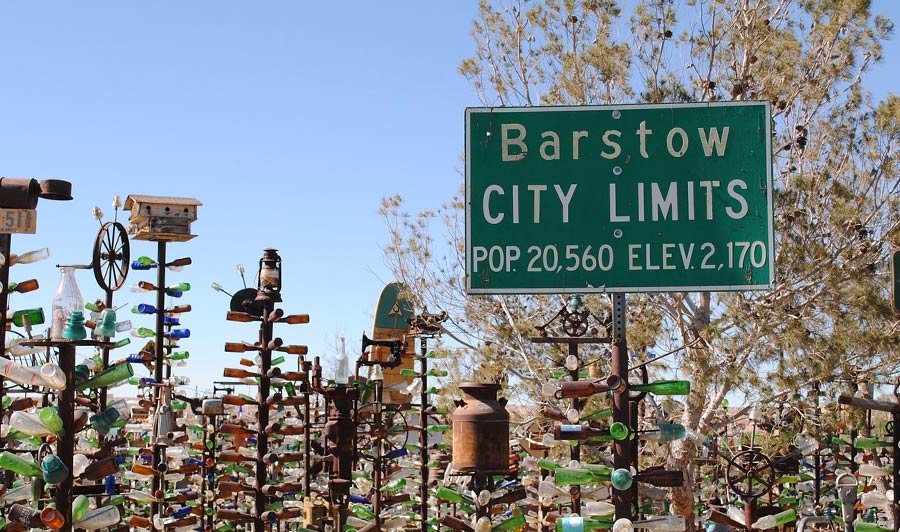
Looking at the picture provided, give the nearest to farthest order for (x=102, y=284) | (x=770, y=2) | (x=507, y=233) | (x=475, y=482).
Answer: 1. (x=507, y=233)
2. (x=102, y=284)
3. (x=475, y=482)
4. (x=770, y=2)

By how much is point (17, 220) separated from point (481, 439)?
12.5 ft

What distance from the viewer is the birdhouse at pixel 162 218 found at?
1499cm

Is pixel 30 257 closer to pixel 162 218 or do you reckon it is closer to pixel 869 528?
pixel 162 218

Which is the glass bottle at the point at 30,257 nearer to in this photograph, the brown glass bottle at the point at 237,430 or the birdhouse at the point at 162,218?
the brown glass bottle at the point at 237,430

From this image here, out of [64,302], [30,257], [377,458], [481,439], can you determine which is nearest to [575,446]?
[377,458]

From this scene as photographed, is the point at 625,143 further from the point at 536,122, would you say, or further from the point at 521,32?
the point at 521,32

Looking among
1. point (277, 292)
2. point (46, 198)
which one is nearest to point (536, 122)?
point (46, 198)

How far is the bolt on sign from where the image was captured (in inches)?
166

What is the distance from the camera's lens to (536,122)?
435cm

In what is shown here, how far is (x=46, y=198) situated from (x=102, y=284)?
2.21m

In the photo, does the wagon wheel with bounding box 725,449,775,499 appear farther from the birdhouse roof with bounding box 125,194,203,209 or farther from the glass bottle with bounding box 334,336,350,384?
the birdhouse roof with bounding box 125,194,203,209

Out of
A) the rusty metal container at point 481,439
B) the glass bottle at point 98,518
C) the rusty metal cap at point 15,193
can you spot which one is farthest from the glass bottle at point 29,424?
the rusty metal container at point 481,439

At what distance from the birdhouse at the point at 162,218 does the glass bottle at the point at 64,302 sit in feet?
26.0

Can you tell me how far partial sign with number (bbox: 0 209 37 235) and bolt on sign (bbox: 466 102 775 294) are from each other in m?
4.98
